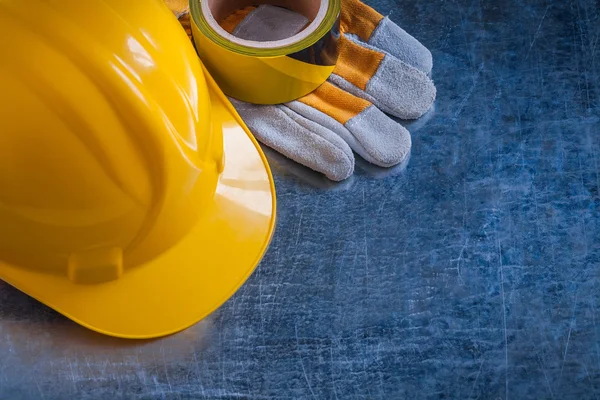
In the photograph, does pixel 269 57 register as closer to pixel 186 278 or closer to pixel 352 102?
pixel 352 102

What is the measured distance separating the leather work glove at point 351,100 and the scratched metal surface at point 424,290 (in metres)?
0.04

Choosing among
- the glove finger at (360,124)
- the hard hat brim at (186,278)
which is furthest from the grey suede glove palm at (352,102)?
the hard hat brim at (186,278)

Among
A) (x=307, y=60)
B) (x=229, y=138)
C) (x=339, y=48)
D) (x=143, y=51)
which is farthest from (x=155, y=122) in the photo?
(x=339, y=48)

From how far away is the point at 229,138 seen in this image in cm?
135

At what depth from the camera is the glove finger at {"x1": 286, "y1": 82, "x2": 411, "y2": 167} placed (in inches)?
55.5

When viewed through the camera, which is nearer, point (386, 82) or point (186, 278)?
point (186, 278)

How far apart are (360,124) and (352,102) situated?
1.9 inches

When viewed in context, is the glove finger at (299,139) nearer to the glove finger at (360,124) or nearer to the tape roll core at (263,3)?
the glove finger at (360,124)

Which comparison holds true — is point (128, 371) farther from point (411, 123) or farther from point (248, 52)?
point (411, 123)

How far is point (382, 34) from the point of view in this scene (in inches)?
60.3

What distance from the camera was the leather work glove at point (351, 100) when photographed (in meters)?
1.41

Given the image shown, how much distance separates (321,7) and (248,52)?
153 millimetres

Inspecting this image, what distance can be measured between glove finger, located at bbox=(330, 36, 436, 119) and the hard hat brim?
0.27 metres

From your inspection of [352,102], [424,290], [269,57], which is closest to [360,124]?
[352,102]
